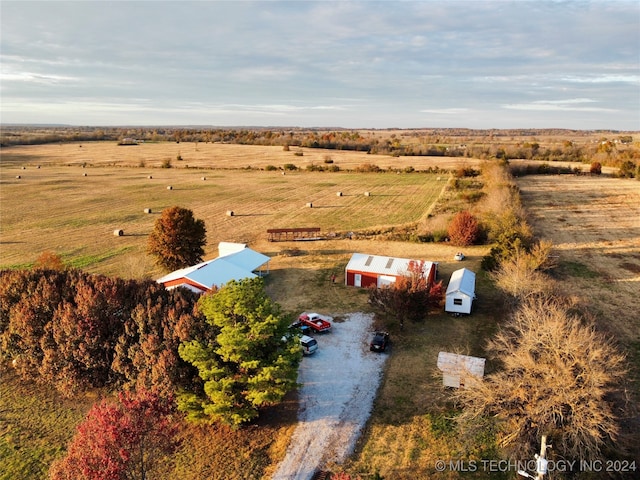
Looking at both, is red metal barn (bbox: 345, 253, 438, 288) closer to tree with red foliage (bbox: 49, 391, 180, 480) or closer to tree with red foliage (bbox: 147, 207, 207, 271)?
tree with red foliage (bbox: 147, 207, 207, 271)

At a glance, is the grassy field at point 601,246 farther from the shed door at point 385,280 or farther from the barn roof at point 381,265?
the shed door at point 385,280

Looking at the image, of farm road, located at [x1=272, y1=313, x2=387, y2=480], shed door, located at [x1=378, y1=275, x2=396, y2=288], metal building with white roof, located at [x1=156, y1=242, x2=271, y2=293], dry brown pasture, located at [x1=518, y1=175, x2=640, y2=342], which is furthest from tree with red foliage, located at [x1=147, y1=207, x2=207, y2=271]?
dry brown pasture, located at [x1=518, y1=175, x2=640, y2=342]

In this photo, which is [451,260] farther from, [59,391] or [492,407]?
[59,391]

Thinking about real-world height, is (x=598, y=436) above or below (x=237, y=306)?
below

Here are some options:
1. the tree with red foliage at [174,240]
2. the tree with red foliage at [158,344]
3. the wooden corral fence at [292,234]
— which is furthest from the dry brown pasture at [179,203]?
the tree with red foliage at [158,344]

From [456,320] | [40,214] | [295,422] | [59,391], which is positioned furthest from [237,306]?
[40,214]

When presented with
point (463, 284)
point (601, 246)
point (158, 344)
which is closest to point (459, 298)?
point (463, 284)
